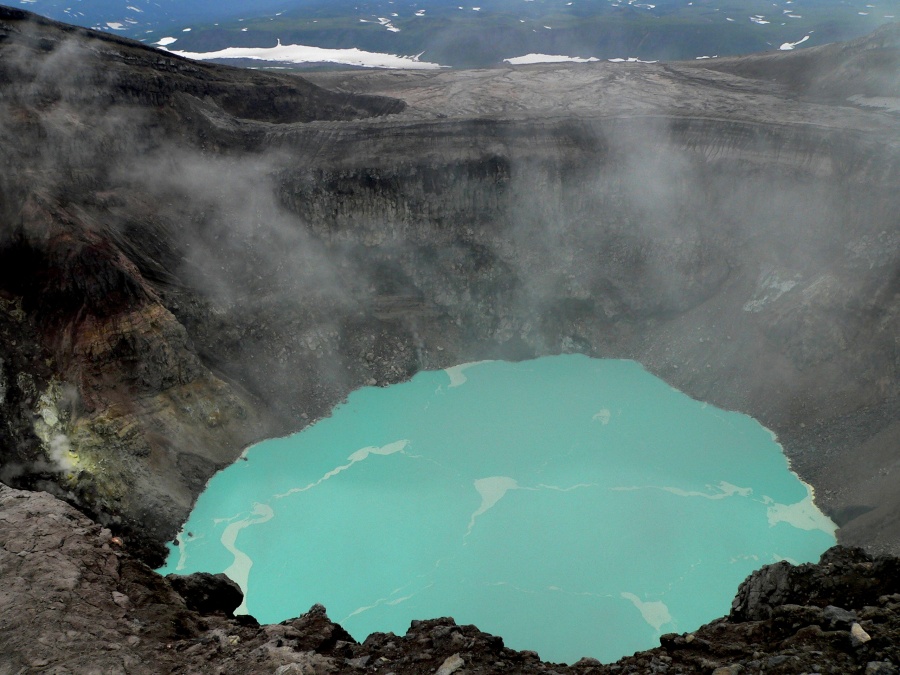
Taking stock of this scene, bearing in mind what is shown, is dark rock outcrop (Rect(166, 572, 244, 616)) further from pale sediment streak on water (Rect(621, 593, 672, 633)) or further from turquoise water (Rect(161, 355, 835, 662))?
pale sediment streak on water (Rect(621, 593, 672, 633))

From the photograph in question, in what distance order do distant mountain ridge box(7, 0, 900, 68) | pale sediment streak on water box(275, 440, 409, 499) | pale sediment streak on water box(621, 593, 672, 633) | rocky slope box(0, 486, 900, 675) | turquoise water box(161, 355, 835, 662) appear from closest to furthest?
rocky slope box(0, 486, 900, 675) < pale sediment streak on water box(621, 593, 672, 633) < turquoise water box(161, 355, 835, 662) < pale sediment streak on water box(275, 440, 409, 499) < distant mountain ridge box(7, 0, 900, 68)

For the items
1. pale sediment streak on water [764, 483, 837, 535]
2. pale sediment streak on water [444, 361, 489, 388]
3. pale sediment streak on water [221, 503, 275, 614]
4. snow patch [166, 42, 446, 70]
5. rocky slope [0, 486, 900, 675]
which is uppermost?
snow patch [166, 42, 446, 70]

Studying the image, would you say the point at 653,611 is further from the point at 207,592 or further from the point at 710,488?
the point at 207,592

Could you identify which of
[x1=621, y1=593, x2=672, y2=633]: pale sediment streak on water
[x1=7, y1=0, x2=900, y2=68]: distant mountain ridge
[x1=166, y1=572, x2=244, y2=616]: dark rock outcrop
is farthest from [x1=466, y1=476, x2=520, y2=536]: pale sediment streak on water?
[x1=7, y1=0, x2=900, y2=68]: distant mountain ridge

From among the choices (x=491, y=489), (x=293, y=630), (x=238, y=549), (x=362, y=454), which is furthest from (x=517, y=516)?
(x=293, y=630)

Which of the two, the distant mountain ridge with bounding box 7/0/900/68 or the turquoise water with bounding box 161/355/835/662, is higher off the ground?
the distant mountain ridge with bounding box 7/0/900/68

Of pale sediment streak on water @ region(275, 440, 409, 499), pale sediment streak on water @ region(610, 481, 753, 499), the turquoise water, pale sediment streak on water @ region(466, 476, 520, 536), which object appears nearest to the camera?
the turquoise water

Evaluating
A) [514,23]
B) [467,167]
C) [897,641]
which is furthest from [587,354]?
[514,23]

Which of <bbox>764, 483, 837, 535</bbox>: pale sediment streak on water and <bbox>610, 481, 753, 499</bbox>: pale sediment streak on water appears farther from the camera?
<bbox>610, 481, 753, 499</bbox>: pale sediment streak on water
